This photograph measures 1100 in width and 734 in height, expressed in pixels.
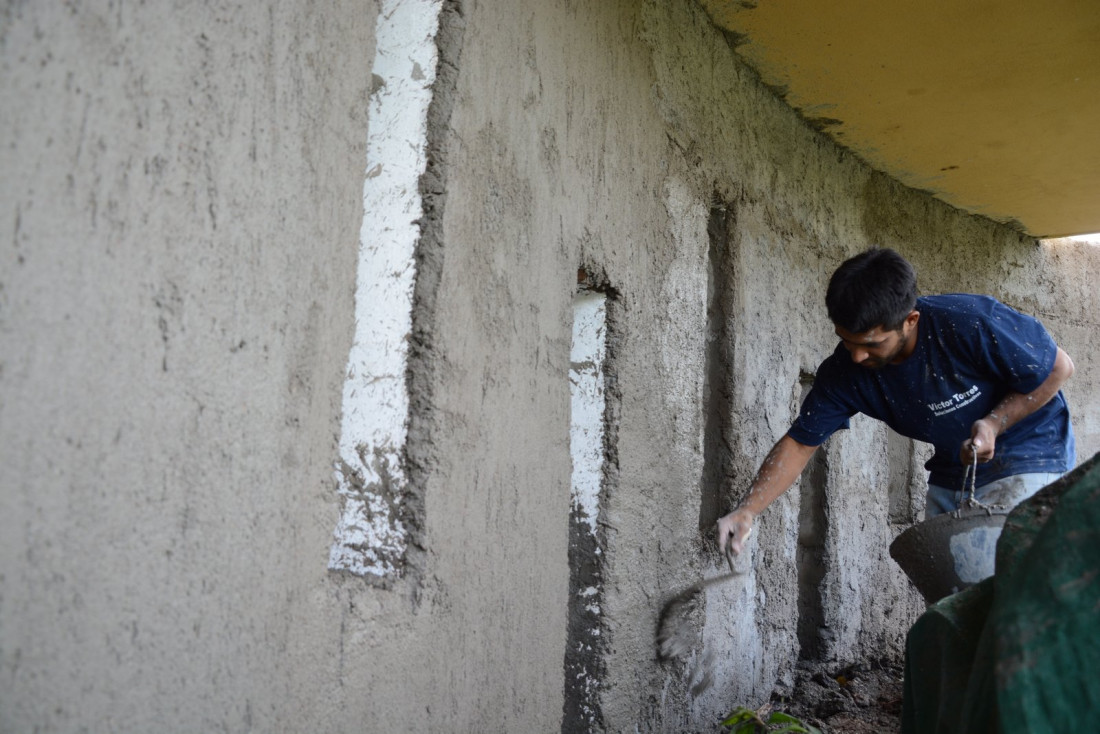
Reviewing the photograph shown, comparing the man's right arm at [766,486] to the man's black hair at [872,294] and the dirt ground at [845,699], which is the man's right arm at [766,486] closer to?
the man's black hair at [872,294]

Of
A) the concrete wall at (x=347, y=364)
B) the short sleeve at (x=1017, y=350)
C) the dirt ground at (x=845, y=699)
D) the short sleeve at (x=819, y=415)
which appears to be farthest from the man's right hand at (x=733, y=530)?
the dirt ground at (x=845, y=699)

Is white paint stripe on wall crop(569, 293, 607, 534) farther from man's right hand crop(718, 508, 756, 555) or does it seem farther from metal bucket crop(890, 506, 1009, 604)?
metal bucket crop(890, 506, 1009, 604)

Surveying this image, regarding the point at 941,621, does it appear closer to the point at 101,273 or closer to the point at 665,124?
the point at 101,273

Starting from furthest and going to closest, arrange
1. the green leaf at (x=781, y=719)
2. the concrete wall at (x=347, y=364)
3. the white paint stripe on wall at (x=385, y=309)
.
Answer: the green leaf at (x=781, y=719) < the white paint stripe on wall at (x=385, y=309) < the concrete wall at (x=347, y=364)

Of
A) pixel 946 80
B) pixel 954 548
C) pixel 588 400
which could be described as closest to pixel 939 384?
pixel 954 548

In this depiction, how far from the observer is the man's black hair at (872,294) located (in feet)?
8.79

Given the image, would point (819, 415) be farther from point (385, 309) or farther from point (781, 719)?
point (385, 309)

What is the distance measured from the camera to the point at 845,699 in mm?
3832

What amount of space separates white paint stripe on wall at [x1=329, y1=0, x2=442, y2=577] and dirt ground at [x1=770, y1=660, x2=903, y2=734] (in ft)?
7.48

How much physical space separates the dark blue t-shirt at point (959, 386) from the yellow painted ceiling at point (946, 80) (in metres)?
1.12

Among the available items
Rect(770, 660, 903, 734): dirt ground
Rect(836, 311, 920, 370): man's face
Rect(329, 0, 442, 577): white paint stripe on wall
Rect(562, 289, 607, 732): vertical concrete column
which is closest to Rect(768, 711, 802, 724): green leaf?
Rect(770, 660, 903, 734): dirt ground

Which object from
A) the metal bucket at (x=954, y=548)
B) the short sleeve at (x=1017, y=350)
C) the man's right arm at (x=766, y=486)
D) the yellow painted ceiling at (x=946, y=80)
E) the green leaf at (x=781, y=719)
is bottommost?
the green leaf at (x=781, y=719)

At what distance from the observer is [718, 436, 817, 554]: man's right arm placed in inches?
110

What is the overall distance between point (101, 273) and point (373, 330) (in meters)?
0.72
